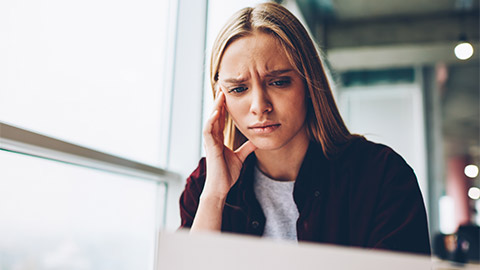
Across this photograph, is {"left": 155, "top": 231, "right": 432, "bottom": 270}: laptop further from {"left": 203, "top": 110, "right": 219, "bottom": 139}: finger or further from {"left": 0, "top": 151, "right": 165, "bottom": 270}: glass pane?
{"left": 0, "top": 151, "right": 165, "bottom": 270}: glass pane

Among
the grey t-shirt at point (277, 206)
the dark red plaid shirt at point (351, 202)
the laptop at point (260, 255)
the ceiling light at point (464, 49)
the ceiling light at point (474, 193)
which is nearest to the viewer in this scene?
the laptop at point (260, 255)

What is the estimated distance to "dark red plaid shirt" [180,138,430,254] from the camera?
76 centimetres

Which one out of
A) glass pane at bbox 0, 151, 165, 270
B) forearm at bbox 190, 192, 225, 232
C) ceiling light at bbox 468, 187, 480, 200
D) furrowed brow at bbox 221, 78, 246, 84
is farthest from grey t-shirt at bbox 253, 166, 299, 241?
ceiling light at bbox 468, 187, 480, 200

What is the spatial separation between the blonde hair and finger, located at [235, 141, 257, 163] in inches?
0.4

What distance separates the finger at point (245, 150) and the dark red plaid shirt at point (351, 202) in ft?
0.06

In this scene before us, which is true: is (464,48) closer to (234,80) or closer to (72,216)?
(234,80)

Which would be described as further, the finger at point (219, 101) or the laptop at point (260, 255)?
the finger at point (219, 101)

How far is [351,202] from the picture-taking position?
2.78 ft

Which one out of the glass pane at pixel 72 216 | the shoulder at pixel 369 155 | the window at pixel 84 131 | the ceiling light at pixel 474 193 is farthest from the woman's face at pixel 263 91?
the ceiling light at pixel 474 193

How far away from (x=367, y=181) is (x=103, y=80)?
760 mm

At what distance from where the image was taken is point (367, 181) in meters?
0.84

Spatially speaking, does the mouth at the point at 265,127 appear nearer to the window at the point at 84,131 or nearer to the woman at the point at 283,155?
the woman at the point at 283,155

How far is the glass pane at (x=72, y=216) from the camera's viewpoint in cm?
89

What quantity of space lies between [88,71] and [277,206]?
2.06ft
